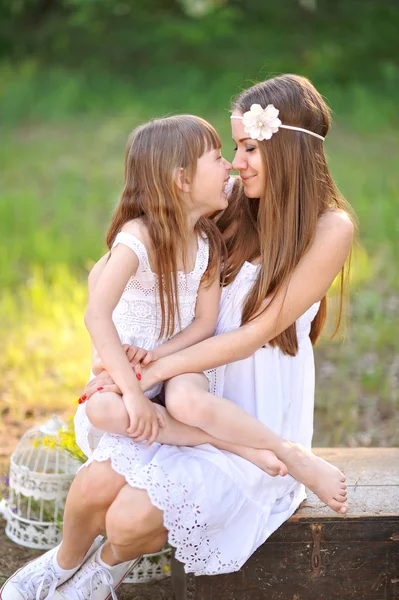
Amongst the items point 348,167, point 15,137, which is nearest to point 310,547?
point 348,167

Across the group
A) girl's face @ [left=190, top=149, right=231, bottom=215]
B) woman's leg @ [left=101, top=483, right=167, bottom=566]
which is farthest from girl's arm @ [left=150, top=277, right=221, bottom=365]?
woman's leg @ [left=101, top=483, right=167, bottom=566]

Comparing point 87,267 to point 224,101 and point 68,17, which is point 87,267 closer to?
point 224,101

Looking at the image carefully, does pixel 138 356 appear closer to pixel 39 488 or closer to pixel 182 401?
pixel 182 401

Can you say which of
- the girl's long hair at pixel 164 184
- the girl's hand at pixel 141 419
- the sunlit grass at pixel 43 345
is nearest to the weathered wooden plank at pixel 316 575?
the girl's hand at pixel 141 419

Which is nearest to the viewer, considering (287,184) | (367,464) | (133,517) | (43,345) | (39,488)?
(133,517)

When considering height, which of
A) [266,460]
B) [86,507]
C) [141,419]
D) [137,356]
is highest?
[137,356]

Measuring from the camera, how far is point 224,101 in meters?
9.31

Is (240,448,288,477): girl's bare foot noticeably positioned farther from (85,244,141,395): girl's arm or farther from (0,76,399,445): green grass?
(0,76,399,445): green grass

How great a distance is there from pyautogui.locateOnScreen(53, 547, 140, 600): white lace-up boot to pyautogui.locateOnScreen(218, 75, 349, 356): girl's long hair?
2.43 ft

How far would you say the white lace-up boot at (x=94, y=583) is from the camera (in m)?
2.18

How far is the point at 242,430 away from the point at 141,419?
26 centimetres

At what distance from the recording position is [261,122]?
7.43 ft

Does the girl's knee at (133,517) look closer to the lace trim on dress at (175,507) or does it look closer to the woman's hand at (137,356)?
the lace trim on dress at (175,507)

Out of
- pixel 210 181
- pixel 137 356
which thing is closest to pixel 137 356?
pixel 137 356
